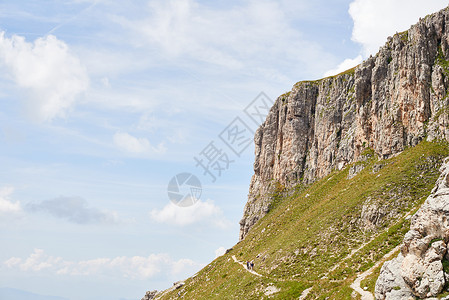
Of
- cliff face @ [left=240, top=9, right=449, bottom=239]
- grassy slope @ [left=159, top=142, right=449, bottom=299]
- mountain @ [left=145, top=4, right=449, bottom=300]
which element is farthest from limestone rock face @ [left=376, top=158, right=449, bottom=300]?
cliff face @ [left=240, top=9, right=449, bottom=239]

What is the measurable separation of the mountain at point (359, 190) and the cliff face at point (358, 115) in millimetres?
292

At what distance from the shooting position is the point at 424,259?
25.2 metres

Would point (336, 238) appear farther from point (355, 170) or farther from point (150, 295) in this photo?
point (150, 295)

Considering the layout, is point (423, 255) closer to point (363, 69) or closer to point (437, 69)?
point (437, 69)

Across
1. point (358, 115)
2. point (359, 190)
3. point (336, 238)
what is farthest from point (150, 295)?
point (358, 115)

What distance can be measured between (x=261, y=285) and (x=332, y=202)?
2432cm

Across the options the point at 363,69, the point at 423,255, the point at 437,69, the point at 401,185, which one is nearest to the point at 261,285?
the point at 401,185

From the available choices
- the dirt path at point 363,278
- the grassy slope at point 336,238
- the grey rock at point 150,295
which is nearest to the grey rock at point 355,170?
the grassy slope at point 336,238

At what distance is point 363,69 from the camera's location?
91.3 metres

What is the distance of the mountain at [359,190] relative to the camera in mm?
28062

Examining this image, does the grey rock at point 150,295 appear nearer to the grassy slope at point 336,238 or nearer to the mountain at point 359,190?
the mountain at point 359,190

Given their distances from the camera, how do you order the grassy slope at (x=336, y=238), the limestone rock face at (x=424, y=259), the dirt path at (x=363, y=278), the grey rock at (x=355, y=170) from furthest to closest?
the grey rock at (x=355, y=170) → the grassy slope at (x=336, y=238) → the dirt path at (x=363, y=278) → the limestone rock face at (x=424, y=259)

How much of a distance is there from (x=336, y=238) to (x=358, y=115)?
4581 centimetres

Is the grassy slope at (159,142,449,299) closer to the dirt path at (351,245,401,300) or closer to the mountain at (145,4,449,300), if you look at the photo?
the mountain at (145,4,449,300)
